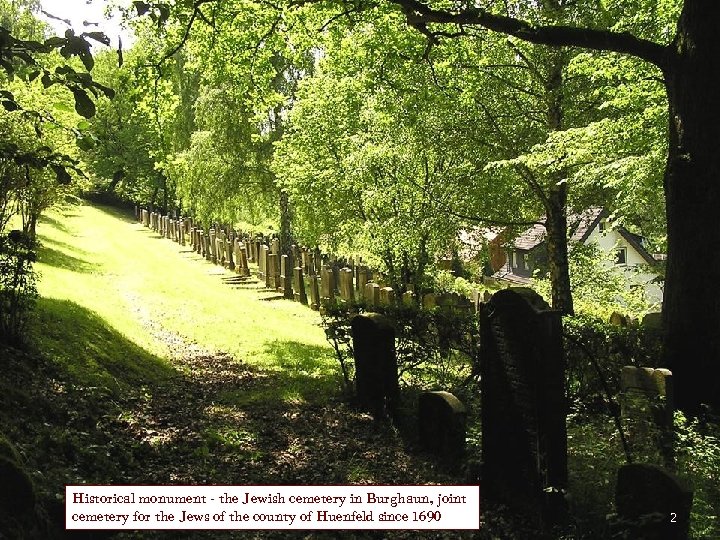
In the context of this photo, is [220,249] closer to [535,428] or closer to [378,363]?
[378,363]

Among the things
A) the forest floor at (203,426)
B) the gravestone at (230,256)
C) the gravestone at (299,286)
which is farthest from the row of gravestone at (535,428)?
the gravestone at (230,256)

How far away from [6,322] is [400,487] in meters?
5.05

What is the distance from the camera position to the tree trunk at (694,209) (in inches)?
262

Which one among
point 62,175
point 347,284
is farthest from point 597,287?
point 62,175

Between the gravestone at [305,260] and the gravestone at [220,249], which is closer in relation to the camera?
the gravestone at [305,260]

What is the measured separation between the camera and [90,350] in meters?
8.24

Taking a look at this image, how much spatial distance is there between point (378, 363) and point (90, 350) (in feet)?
12.9

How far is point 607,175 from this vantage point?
11227 millimetres

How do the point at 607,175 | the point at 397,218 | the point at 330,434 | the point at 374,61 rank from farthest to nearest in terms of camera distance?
the point at 397,218
the point at 374,61
the point at 607,175
the point at 330,434

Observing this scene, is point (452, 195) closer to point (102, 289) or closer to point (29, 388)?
point (102, 289)

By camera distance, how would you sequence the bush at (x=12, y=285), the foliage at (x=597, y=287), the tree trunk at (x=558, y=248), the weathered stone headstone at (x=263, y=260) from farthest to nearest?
the foliage at (x=597, y=287)
the weathered stone headstone at (x=263, y=260)
the tree trunk at (x=558, y=248)
the bush at (x=12, y=285)

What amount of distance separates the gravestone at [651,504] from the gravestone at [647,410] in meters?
1.74

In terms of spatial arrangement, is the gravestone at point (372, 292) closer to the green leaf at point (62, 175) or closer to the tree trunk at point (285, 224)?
the green leaf at point (62, 175)

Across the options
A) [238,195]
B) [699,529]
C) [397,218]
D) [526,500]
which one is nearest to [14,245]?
[526,500]
